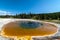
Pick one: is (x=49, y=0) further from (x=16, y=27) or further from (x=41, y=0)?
(x=16, y=27)

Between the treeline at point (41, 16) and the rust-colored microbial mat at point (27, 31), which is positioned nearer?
the rust-colored microbial mat at point (27, 31)

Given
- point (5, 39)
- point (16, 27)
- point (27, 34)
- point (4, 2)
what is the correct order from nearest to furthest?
1. point (27, 34)
2. point (16, 27)
3. point (5, 39)
4. point (4, 2)

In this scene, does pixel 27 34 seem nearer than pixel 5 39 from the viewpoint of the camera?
Yes

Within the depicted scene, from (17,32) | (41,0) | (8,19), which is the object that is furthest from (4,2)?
(17,32)

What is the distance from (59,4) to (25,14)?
669mm

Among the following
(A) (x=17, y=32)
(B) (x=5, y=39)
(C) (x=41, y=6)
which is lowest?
(B) (x=5, y=39)

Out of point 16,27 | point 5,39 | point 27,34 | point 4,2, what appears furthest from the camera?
point 4,2

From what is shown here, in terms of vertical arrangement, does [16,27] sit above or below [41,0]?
below

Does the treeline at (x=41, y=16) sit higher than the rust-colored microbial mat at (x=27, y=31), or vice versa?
the treeline at (x=41, y=16)

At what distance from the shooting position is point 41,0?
3.51m

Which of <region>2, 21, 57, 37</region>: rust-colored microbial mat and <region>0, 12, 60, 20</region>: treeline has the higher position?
<region>0, 12, 60, 20</region>: treeline

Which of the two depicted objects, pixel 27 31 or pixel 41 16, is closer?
pixel 27 31

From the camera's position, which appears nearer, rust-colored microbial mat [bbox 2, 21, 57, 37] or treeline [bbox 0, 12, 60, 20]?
rust-colored microbial mat [bbox 2, 21, 57, 37]

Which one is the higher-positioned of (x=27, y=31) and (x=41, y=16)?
(x=41, y=16)
